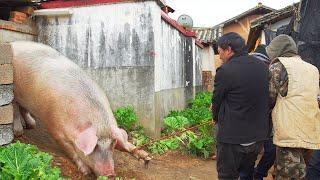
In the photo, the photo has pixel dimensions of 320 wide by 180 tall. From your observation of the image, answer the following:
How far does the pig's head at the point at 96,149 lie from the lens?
4754mm

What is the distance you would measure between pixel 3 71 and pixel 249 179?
10.3 feet

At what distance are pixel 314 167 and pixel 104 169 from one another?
252 cm

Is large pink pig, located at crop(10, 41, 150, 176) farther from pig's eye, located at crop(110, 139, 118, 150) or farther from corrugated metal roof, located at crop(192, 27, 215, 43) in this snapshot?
corrugated metal roof, located at crop(192, 27, 215, 43)

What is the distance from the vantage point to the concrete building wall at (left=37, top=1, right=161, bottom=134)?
25.6 feet

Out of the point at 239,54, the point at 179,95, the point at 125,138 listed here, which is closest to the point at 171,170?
the point at 125,138

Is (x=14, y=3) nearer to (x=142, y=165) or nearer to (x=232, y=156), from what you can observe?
(x=142, y=165)

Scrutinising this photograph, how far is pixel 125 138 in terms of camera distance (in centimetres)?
528

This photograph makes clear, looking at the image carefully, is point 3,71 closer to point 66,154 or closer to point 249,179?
point 66,154

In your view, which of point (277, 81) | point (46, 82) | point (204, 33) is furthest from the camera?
point (204, 33)

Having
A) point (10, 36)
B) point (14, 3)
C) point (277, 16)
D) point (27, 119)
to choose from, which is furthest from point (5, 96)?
point (277, 16)

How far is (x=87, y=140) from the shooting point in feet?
15.6

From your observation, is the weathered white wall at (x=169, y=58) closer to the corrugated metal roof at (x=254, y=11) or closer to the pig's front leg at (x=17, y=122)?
the pig's front leg at (x=17, y=122)

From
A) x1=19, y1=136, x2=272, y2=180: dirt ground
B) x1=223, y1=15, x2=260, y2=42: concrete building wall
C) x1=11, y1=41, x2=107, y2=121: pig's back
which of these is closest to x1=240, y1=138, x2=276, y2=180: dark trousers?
x1=19, y1=136, x2=272, y2=180: dirt ground

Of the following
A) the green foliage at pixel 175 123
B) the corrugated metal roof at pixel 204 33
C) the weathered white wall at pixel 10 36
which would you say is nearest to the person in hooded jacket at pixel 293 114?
the green foliage at pixel 175 123
